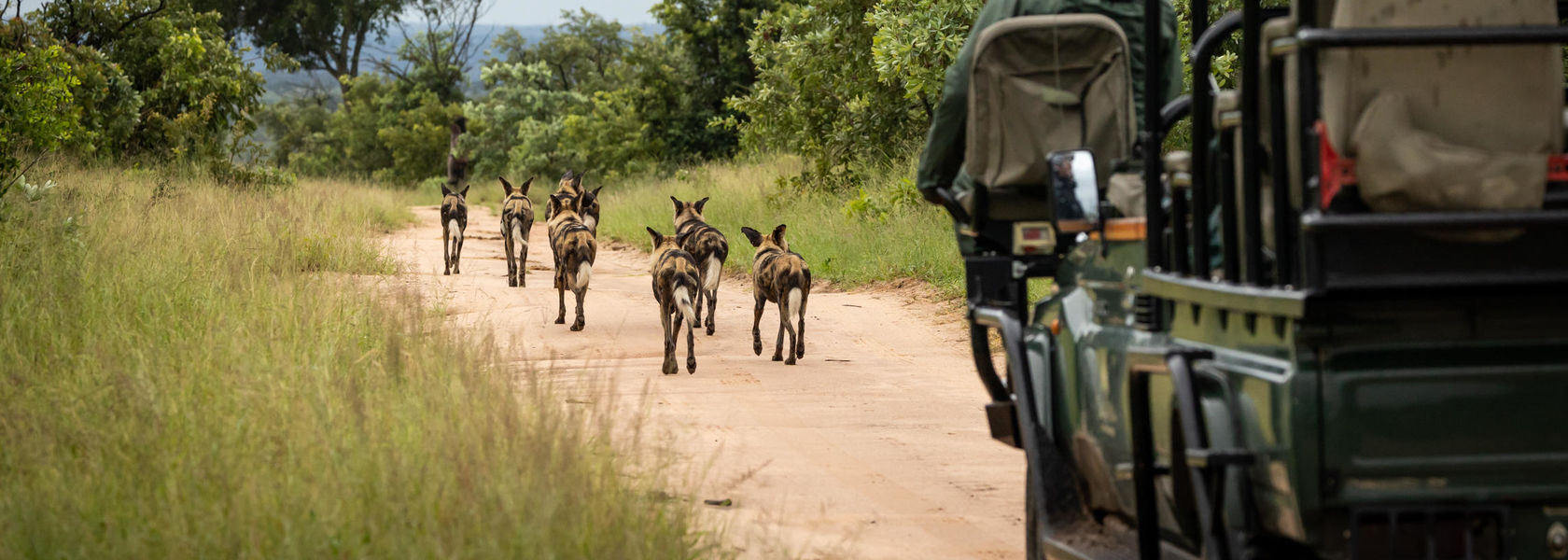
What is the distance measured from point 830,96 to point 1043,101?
13717 mm

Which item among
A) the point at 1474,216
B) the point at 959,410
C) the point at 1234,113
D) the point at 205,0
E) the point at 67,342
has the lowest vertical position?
the point at 959,410

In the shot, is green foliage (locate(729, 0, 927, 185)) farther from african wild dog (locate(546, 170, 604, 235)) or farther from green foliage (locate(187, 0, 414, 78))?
green foliage (locate(187, 0, 414, 78))

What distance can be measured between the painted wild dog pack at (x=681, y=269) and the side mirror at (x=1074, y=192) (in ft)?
16.2

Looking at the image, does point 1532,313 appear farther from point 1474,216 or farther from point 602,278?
point 602,278

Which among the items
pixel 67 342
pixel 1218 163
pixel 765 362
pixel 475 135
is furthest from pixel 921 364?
pixel 475 135

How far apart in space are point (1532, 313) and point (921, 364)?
635 cm

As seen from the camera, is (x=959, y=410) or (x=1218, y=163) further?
(x=959, y=410)

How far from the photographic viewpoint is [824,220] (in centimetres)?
1611

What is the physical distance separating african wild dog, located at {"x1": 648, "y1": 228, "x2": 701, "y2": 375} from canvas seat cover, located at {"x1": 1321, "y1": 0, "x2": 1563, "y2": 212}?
19.9 ft

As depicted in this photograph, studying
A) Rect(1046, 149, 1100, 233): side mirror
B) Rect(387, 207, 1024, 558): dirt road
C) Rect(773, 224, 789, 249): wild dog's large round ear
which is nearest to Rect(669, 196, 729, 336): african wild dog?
Rect(387, 207, 1024, 558): dirt road

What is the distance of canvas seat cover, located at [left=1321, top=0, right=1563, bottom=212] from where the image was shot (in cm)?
270

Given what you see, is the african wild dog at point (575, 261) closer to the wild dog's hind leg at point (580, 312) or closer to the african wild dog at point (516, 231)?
the wild dog's hind leg at point (580, 312)

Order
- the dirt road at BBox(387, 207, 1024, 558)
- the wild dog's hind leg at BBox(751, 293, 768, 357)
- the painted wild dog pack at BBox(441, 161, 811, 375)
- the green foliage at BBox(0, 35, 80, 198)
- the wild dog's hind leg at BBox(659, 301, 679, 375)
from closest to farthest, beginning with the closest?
the dirt road at BBox(387, 207, 1024, 558) < the wild dog's hind leg at BBox(659, 301, 679, 375) < the painted wild dog pack at BBox(441, 161, 811, 375) < the wild dog's hind leg at BBox(751, 293, 768, 357) < the green foliage at BBox(0, 35, 80, 198)

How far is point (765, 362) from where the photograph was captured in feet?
30.5
